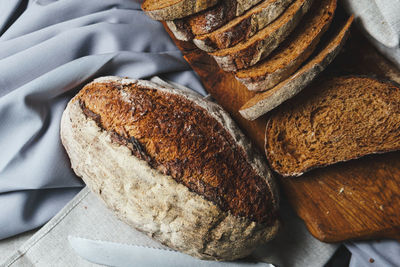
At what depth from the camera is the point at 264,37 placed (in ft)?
5.66

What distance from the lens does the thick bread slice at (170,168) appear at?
64.9 inches

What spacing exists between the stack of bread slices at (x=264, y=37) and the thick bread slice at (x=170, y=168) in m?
0.30

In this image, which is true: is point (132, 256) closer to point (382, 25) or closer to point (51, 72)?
point (51, 72)

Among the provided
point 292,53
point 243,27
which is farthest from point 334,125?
A: point 243,27

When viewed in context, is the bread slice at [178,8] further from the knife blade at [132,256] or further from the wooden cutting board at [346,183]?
the knife blade at [132,256]

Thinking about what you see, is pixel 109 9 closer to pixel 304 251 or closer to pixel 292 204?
pixel 292 204

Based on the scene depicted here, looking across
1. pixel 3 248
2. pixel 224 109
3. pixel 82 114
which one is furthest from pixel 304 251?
pixel 3 248

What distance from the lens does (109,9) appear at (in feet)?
7.50

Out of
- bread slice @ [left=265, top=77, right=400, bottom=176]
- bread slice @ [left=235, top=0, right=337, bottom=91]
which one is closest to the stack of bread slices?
bread slice @ [left=235, top=0, right=337, bottom=91]

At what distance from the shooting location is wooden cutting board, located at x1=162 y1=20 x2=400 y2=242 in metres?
1.89

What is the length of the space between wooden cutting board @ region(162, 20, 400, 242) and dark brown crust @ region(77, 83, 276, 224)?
315 millimetres

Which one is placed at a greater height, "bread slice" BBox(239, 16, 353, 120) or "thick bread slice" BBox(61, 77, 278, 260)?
"bread slice" BBox(239, 16, 353, 120)

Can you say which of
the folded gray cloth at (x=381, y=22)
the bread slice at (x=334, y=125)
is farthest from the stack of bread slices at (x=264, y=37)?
the bread slice at (x=334, y=125)

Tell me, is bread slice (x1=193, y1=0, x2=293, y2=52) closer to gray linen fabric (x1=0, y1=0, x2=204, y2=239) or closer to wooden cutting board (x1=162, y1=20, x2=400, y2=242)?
wooden cutting board (x1=162, y1=20, x2=400, y2=242)
